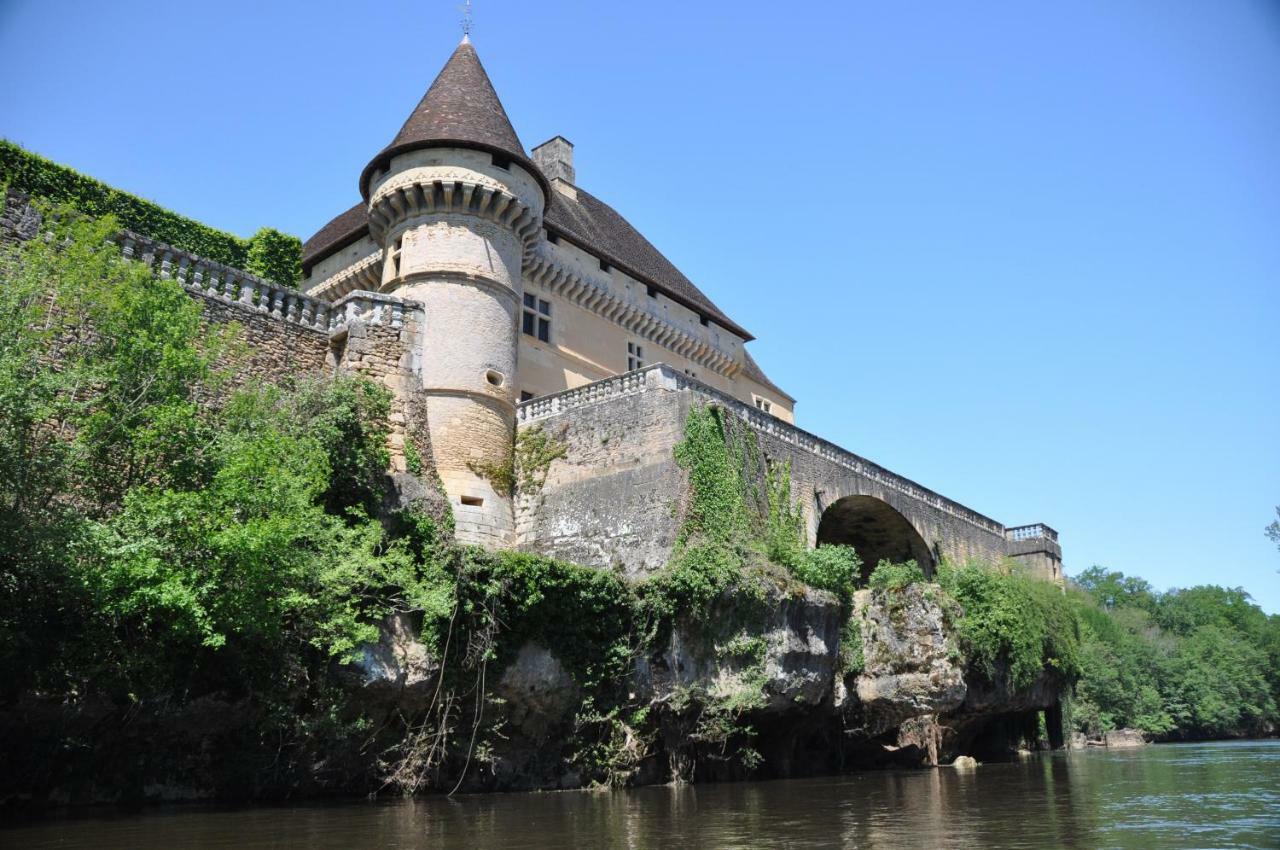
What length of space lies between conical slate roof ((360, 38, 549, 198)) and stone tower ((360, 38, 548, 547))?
42mm

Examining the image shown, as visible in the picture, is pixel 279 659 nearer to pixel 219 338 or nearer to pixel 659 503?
pixel 219 338

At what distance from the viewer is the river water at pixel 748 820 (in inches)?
366

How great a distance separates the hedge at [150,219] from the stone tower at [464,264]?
9.83 ft

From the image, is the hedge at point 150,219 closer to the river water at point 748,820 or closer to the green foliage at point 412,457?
the green foliage at point 412,457

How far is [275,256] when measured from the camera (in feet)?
86.4

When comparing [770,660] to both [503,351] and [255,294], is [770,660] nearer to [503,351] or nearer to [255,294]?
[503,351]

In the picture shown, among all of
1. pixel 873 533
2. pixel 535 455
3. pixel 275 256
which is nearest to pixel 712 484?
pixel 535 455

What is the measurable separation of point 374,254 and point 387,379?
9.00 metres

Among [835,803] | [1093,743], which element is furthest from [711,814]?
[1093,743]

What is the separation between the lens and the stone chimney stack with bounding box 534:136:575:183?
33.2 meters

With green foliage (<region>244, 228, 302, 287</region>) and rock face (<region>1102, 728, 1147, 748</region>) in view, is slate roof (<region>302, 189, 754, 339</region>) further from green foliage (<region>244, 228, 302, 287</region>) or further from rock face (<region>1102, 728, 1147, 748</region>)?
rock face (<region>1102, 728, 1147, 748</region>)

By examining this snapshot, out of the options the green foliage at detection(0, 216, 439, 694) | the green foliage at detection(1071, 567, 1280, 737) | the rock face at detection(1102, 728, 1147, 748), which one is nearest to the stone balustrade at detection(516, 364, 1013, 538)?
the green foliage at detection(0, 216, 439, 694)

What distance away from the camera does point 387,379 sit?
1805cm

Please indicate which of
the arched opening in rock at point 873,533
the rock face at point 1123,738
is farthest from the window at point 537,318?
the rock face at point 1123,738
